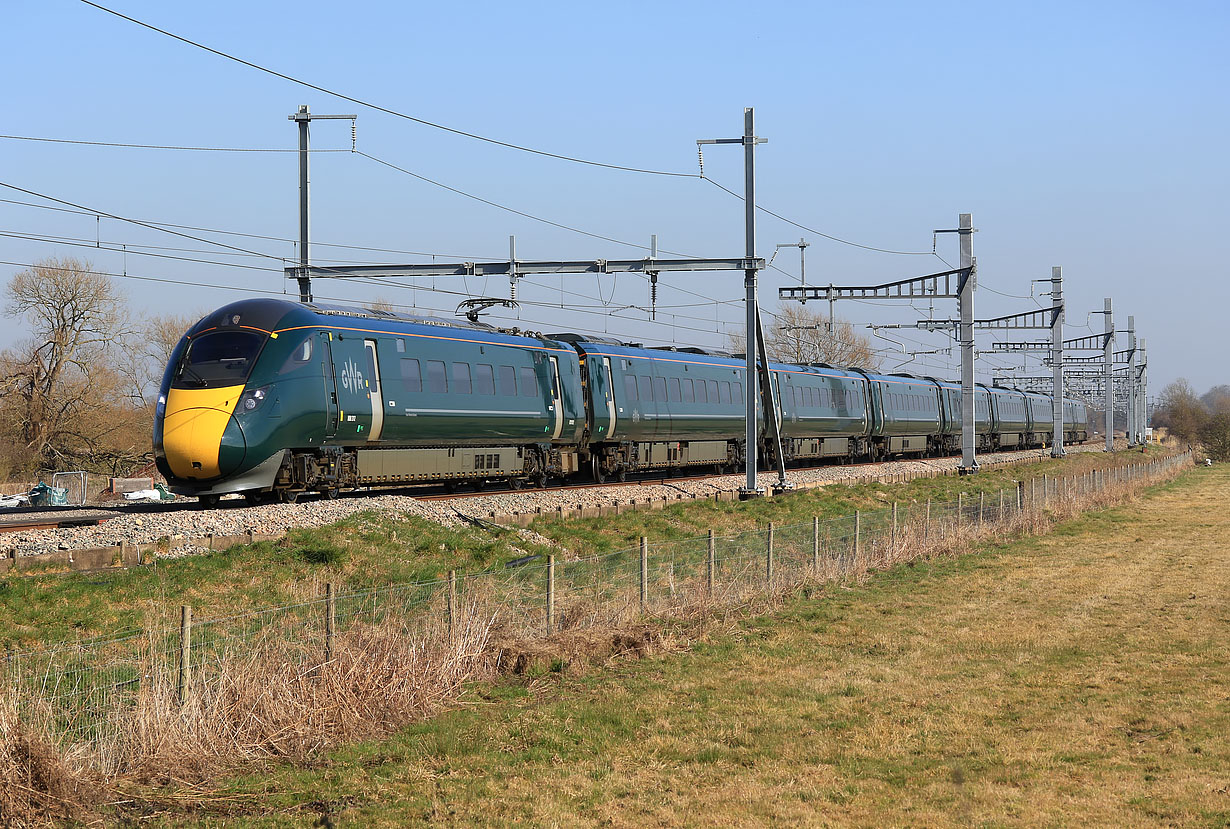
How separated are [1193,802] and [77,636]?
10734 millimetres

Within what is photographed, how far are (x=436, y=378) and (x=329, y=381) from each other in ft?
10.8

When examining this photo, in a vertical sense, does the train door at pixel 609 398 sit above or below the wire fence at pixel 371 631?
above

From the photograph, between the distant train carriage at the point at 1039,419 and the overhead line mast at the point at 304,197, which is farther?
the distant train carriage at the point at 1039,419

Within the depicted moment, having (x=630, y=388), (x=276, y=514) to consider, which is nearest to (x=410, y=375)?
(x=276, y=514)

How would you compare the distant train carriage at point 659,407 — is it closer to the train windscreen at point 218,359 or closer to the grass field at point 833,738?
the train windscreen at point 218,359

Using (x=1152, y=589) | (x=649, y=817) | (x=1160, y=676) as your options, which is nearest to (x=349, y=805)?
Answer: (x=649, y=817)

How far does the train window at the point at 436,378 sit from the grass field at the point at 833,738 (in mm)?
10620

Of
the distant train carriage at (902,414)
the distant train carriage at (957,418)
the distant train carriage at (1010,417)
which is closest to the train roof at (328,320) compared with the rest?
the distant train carriage at (902,414)

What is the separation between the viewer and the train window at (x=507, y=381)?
27328 mm

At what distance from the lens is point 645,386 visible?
34.1 meters

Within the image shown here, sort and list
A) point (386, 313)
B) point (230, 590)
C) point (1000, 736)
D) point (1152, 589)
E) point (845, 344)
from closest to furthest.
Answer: point (1000, 736) < point (230, 590) < point (1152, 589) < point (386, 313) < point (845, 344)

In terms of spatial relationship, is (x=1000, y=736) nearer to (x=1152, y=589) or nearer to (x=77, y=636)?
(x=77, y=636)

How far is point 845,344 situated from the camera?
9325 cm

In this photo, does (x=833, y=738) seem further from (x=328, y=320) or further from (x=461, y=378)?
(x=461, y=378)
